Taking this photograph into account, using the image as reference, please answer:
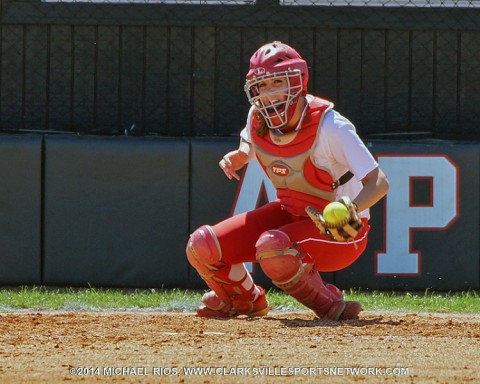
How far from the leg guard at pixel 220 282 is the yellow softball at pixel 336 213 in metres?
0.91

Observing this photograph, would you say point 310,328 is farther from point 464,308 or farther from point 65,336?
point 464,308

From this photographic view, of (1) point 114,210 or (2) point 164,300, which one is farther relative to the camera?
(1) point 114,210

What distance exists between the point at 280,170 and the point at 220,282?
74 centimetres

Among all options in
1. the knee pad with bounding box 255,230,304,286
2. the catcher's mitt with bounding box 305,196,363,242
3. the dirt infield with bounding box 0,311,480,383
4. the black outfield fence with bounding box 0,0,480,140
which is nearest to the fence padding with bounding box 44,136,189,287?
the black outfield fence with bounding box 0,0,480,140

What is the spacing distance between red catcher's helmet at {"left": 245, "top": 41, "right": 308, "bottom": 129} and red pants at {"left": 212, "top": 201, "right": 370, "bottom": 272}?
572mm

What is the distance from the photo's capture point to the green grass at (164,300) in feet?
23.5

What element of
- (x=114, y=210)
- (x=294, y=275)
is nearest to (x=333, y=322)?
(x=294, y=275)

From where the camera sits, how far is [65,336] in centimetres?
525

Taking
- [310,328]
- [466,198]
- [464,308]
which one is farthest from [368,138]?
[310,328]

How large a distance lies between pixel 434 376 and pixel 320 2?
204 inches

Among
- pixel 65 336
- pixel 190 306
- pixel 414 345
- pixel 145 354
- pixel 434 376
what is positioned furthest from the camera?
pixel 190 306

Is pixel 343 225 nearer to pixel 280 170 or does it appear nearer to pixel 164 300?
pixel 280 170

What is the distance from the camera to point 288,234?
18.6ft

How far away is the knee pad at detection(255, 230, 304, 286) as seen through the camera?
554 cm
